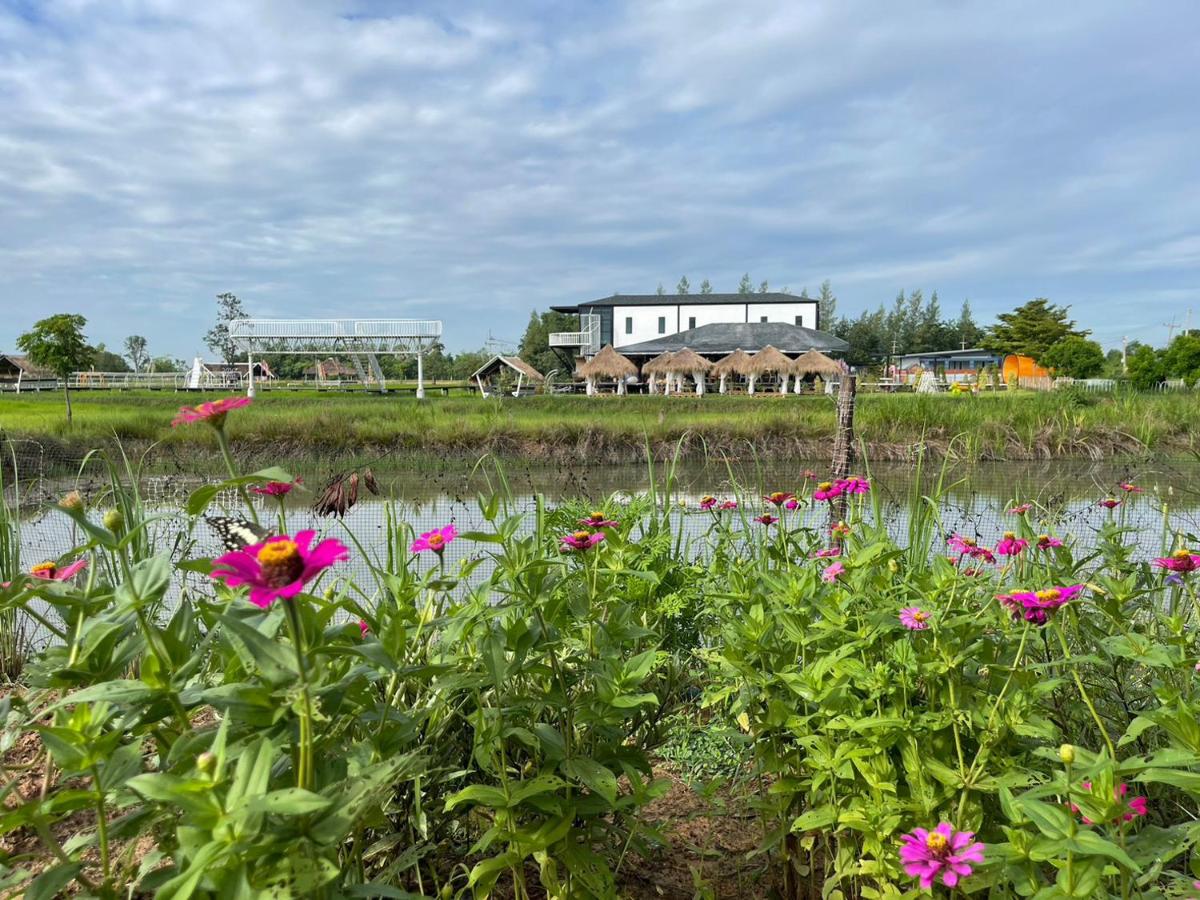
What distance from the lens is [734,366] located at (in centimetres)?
2942

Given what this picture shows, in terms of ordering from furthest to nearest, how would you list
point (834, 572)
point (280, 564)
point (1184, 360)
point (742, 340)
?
point (742, 340) → point (1184, 360) → point (834, 572) → point (280, 564)

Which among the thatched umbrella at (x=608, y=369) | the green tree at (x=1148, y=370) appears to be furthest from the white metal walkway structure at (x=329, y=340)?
the green tree at (x=1148, y=370)

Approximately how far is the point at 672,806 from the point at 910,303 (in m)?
76.5

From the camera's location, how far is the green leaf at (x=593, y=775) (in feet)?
3.15

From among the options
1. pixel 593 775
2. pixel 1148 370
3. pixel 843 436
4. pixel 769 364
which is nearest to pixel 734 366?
pixel 769 364

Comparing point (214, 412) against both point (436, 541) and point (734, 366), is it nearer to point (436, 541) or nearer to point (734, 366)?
point (436, 541)

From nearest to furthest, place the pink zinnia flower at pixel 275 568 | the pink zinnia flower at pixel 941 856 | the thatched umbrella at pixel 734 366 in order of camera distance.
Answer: the pink zinnia flower at pixel 275 568, the pink zinnia flower at pixel 941 856, the thatched umbrella at pixel 734 366

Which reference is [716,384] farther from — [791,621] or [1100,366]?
[791,621]

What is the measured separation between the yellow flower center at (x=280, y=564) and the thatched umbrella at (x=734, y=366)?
29.4 metres

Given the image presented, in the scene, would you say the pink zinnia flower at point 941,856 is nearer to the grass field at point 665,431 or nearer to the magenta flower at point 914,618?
the magenta flower at point 914,618

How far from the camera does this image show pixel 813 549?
1720mm

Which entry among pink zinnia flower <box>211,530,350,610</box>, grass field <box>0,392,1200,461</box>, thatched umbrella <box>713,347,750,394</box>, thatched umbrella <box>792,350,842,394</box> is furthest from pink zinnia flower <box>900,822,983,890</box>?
thatched umbrella <box>713,347,750,394</box>

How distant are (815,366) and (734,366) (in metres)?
3.14

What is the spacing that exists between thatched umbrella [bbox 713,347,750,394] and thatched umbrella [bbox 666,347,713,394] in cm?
53
